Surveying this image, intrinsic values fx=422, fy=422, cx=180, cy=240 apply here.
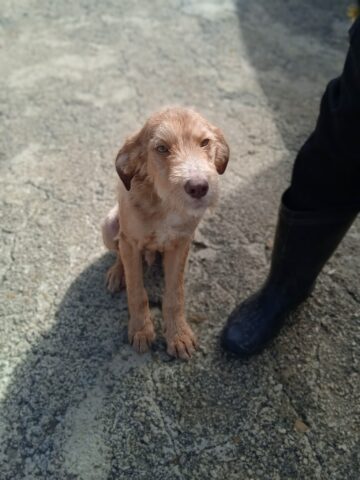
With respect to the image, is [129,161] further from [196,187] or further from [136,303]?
[136,303]

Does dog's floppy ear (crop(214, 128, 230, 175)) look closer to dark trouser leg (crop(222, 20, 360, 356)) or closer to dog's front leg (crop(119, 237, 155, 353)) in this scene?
dark trouser leg (crop(222, 20, 360, 356))

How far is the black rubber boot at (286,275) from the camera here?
2244 millimetres

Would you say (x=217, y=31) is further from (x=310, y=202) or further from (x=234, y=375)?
(x=234, y=375)

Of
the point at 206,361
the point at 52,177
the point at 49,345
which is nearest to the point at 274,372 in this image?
the point at 206,361

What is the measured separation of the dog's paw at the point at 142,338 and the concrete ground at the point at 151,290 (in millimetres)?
56

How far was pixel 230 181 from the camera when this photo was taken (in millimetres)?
3596

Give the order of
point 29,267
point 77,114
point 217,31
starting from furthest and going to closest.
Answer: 1. point 217,31
2. point 77,114
3. point 29,267

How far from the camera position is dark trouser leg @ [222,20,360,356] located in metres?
1.84

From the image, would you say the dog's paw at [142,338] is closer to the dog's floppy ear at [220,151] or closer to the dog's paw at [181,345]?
the dog's paw at [181,345]

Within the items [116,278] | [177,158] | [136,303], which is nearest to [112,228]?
[116,278]

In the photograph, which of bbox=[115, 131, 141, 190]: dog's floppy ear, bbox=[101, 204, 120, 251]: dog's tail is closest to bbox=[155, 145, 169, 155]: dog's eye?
bbox=[115, 131, 141, 190]: dog's floppy ear

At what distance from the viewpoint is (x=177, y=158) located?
78.7 inches

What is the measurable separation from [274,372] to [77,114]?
309cm

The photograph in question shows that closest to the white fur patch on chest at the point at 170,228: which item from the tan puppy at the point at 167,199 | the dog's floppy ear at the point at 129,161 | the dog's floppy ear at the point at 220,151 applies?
the tan puppy at the point at 167,199
